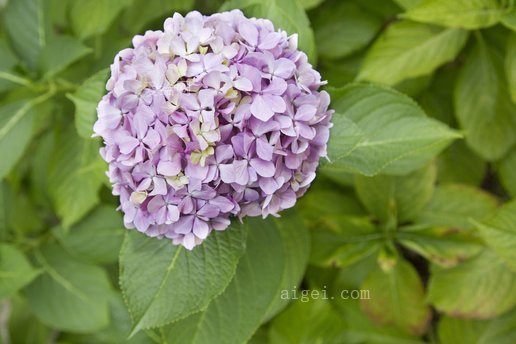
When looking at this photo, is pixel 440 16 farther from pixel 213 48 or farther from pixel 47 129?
pixel 47 129

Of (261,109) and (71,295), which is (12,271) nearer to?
(71,295)

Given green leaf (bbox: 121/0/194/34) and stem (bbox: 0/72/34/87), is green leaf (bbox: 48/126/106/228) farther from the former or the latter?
green leaf (bbox: 121/0/194/34)

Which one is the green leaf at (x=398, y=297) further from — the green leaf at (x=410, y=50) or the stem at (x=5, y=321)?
the stem at (x=5, y=321)

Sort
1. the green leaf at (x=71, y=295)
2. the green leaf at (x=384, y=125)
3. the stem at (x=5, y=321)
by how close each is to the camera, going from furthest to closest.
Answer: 1. the stem at (x=5, y=321)
2. the green leaf at (x=71, y=295)
3. the green leaf at (x=384, y=125)

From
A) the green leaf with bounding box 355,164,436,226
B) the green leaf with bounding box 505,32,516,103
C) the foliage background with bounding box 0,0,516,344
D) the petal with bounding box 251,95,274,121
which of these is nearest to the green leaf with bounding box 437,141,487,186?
the foliage background with bounding box 0,0,516,344

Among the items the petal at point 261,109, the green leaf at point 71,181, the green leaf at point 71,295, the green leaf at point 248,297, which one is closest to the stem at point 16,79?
the green leaf at point 71,181

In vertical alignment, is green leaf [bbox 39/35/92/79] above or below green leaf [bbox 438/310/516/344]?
above
